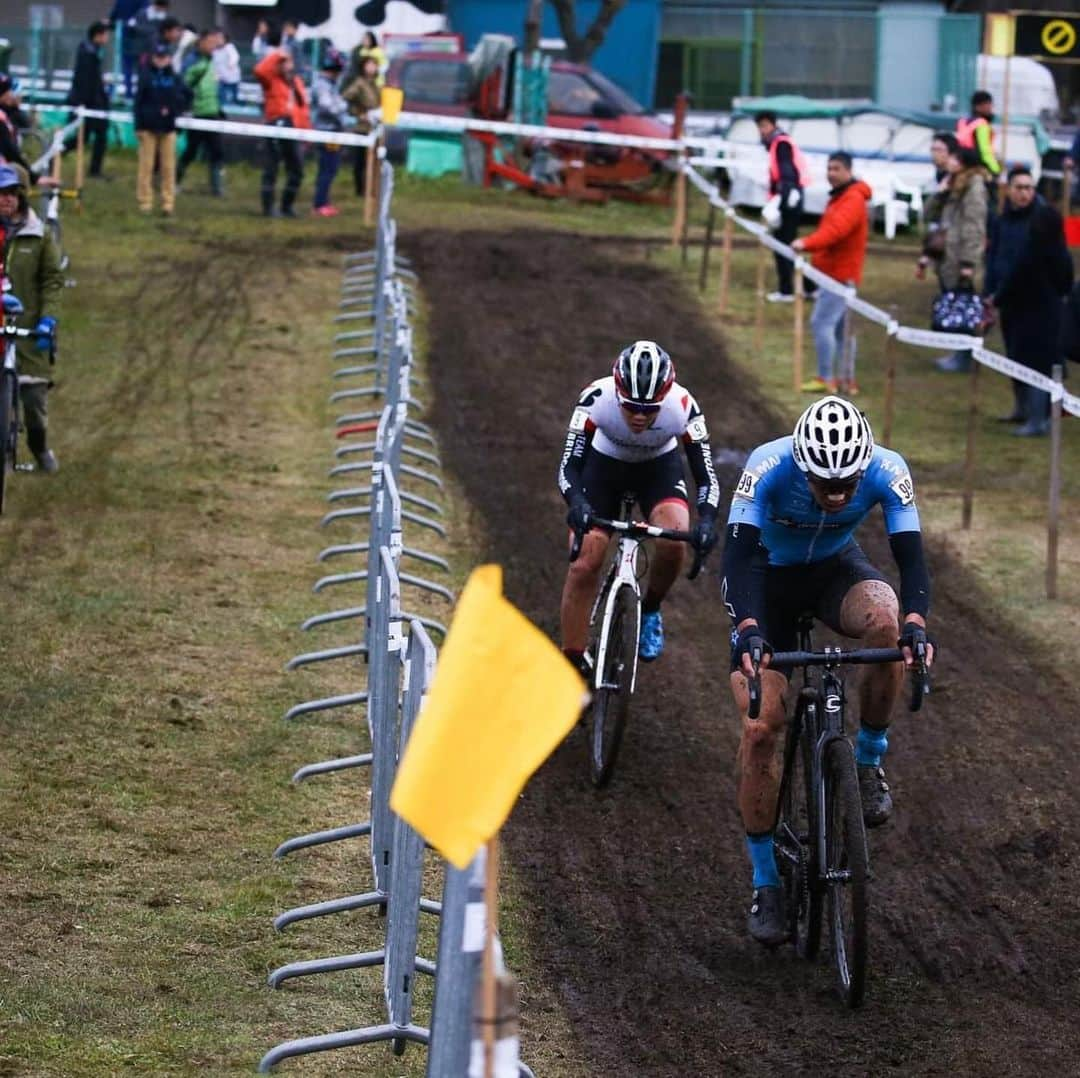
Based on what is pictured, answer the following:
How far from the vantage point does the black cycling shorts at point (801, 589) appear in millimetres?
7418

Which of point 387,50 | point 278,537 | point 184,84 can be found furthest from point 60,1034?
point 387,50

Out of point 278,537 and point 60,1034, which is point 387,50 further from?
point 60,1034

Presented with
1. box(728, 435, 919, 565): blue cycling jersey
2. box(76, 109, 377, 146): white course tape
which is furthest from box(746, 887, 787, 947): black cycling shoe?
box(76, 109, 377, 146): white course tape

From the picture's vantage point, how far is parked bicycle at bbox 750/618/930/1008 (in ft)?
→ 21.6

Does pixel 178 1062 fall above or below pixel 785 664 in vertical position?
below

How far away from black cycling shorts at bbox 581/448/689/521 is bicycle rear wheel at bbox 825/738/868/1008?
10.3ft

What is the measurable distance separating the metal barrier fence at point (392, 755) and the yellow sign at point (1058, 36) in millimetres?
12004

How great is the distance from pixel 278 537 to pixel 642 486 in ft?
13.2

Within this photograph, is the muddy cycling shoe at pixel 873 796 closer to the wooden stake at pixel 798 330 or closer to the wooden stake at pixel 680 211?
the wooden stake at pixel 798 330

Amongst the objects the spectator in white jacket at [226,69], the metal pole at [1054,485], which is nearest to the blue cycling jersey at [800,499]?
the metal pole at [1054,485]

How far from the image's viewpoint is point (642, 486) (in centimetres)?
980

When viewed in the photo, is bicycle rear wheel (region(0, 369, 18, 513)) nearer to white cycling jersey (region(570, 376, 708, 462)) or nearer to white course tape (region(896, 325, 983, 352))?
white cycling jersey (region(570, 376, 708, 462))

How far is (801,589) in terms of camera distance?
7473mm

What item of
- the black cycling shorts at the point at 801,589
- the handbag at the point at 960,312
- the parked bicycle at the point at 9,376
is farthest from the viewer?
the handbag at the point at 960,312
